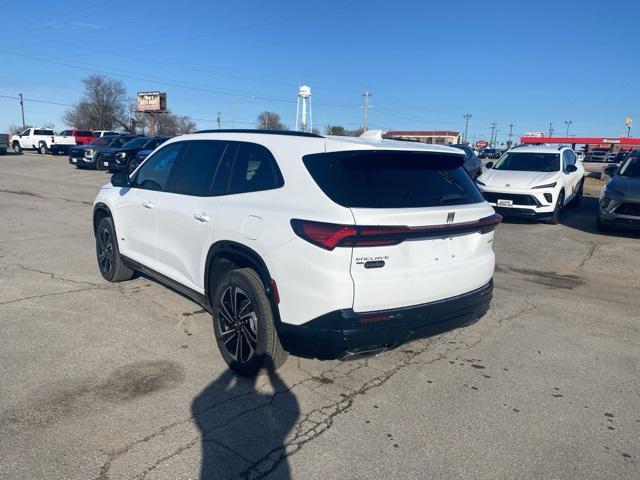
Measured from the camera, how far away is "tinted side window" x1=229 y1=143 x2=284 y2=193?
12.0 feet

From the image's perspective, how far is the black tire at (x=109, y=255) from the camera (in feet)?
19.1

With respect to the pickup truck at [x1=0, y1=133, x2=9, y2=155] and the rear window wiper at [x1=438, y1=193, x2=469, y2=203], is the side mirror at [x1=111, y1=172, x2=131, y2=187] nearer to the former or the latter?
the rear window wiper at [x1=438, y1=193, x2=469, y2=203]

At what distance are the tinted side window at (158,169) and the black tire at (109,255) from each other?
32.5 inches

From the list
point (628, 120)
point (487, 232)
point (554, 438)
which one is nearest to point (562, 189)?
point (487, 232)

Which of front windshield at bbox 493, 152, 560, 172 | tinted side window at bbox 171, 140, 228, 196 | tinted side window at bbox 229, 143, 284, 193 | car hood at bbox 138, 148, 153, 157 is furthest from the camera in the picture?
car hood at bbox 138, 148, 153, 157

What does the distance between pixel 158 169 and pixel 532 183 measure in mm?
8499

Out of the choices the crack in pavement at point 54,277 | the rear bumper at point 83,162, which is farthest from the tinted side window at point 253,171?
the rear bumper at point 83,162

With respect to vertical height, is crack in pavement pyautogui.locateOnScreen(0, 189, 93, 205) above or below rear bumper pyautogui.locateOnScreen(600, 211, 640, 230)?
below

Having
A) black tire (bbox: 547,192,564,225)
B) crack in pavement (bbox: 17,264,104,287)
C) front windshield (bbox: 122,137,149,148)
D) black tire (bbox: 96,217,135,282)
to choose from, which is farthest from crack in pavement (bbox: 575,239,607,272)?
front windshield (bbox: 122,137,149,148)

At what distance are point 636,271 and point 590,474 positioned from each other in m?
5.69

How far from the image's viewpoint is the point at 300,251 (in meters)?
3.19

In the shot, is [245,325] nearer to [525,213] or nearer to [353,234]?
[353,234]

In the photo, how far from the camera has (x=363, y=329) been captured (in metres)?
3.15

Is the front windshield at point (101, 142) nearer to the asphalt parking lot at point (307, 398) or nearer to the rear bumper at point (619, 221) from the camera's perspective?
the asphalt parking lot at point (307, 398)
